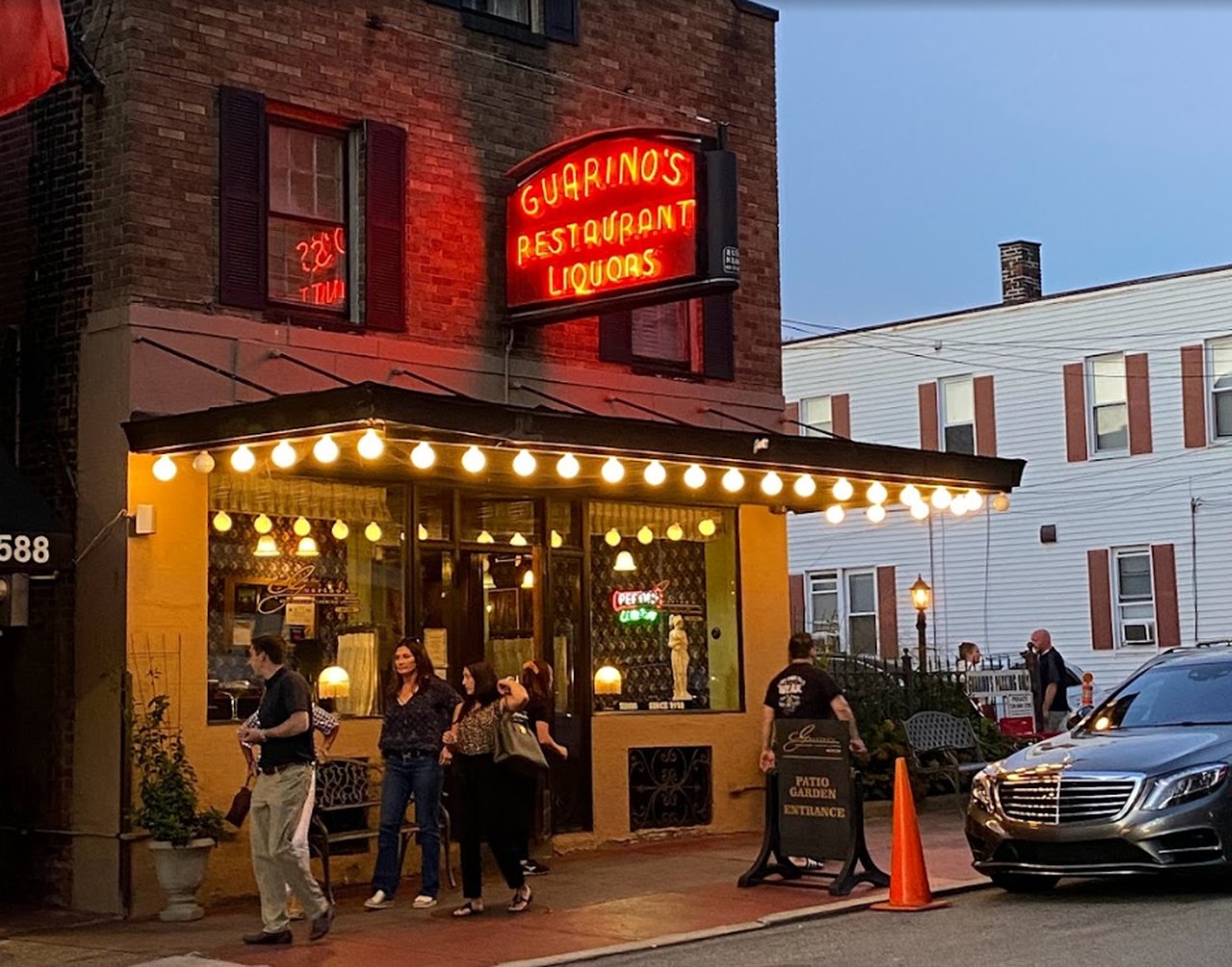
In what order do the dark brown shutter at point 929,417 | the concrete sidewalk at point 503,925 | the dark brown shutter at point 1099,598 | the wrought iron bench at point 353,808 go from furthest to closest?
the dark brown shutter at point 929,417 < the dark brown shutter at point 1099,598 < the wrought iron bench at point 353,808 < the concrete sidewalk at point 503,925

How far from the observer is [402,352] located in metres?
15.5

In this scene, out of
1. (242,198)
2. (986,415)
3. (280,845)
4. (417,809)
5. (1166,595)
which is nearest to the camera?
(280,845)

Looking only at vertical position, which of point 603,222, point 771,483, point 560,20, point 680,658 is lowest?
point 680,658

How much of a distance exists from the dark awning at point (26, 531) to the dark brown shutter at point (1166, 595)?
72.8 ft

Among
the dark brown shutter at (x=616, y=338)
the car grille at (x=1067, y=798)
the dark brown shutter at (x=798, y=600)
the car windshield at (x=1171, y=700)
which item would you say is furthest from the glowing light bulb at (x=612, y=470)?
the dark brown shutter at (x=798, y=600)

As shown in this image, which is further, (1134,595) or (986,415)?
(986,415)

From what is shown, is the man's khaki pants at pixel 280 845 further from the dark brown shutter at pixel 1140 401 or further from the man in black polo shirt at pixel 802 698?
the dark brown shutter at pixel 1140 401

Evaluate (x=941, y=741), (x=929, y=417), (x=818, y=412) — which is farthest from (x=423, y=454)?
(x=818, y=412)

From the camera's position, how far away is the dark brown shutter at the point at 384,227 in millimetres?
15367

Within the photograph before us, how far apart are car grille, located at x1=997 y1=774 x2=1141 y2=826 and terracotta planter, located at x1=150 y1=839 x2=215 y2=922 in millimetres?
5315

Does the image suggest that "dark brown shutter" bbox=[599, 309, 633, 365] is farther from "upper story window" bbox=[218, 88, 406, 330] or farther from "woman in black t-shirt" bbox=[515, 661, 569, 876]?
"woman in black t-shirt" bbox=[515, 661, 569, 876]

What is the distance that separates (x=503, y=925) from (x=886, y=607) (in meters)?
23.5

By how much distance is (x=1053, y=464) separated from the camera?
1308 inches

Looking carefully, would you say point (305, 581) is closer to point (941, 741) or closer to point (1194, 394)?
point (941, 741)
